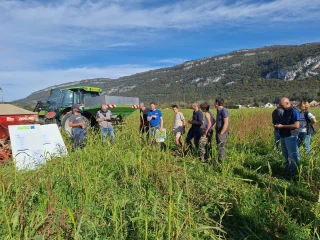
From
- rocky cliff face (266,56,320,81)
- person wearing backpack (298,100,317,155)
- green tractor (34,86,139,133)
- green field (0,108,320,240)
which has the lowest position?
green field (0,108,320,240)

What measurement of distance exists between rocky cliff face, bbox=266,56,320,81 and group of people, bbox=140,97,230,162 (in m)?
62.9

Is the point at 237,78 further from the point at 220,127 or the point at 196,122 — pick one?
the point at 220,127

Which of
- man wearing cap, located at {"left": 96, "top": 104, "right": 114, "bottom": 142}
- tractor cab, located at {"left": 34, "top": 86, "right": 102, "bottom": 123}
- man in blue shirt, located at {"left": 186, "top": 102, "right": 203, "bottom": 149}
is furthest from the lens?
tractor cab, located at {"left": 34, "top": 86, "right": 102, "bottom": 123}

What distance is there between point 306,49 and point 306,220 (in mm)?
78828

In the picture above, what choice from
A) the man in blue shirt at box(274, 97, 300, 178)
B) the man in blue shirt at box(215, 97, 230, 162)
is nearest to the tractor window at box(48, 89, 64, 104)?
the man in blue shirt at box(215, 97, 230, 162)

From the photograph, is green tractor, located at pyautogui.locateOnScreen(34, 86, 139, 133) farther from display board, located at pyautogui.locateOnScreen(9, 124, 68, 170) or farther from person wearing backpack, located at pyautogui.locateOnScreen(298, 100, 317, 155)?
person wearing backpack, located at pyautogui.locateOnScreen(298, 100, 317, 155)

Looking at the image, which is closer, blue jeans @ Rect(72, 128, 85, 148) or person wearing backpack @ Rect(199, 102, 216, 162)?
person wearing backpack @ Rect(199, 102, 216, 162)

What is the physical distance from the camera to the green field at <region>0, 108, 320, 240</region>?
2.43 m

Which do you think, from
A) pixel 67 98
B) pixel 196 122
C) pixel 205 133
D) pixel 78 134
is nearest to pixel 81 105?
pixel 67 98

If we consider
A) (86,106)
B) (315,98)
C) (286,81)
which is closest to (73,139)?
(86,106)

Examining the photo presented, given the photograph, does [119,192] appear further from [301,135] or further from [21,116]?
[21,116]

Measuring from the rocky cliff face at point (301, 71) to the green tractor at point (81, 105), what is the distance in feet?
203

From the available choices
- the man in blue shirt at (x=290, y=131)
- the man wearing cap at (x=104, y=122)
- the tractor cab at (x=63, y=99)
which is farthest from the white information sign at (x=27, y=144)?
the man in blue shirt at (x=290, y=131)

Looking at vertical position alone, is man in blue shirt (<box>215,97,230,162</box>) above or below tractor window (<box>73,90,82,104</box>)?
below
